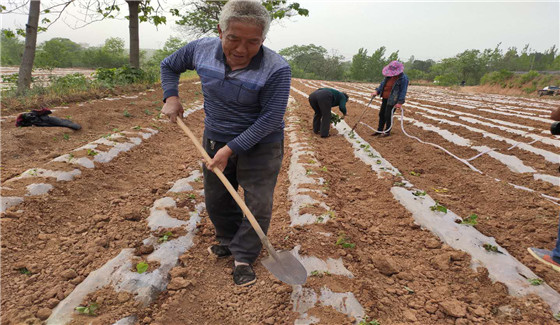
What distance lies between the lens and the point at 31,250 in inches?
87.0

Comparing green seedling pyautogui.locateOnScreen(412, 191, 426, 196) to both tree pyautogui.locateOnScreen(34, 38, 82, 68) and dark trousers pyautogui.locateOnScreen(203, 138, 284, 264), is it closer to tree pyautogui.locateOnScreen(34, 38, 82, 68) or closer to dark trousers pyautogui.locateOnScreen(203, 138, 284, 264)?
dark trousers pyautogui.locateOnScreen(203, 138, 284, 264)

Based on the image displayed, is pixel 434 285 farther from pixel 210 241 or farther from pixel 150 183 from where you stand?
pixel 150 183

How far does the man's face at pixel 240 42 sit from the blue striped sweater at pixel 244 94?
0.05 meters

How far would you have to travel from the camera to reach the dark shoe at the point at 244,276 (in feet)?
6.58

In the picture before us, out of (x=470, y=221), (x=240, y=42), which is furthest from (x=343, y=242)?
(x=240, y=42)

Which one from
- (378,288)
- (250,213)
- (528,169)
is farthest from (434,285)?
(528,169)

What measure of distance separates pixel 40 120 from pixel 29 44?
3.56 m

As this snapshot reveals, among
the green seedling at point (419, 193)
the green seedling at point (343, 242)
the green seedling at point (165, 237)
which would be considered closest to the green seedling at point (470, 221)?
the green seedling at point (419, 193)

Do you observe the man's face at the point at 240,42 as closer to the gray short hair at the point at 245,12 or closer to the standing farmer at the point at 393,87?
the gray short hair at the point at 245,12

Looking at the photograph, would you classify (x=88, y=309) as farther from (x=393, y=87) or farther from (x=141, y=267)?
(x=393, y=87)

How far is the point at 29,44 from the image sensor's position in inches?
258

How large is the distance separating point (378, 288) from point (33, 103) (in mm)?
7109

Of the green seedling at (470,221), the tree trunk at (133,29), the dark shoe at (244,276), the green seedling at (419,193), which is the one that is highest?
the tree trunk at (133,29)

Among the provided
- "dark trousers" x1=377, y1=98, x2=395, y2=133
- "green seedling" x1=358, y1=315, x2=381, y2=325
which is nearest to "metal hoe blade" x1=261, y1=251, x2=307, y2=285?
"green seedling" x1=358, y1=315, x2=381, y2=325
